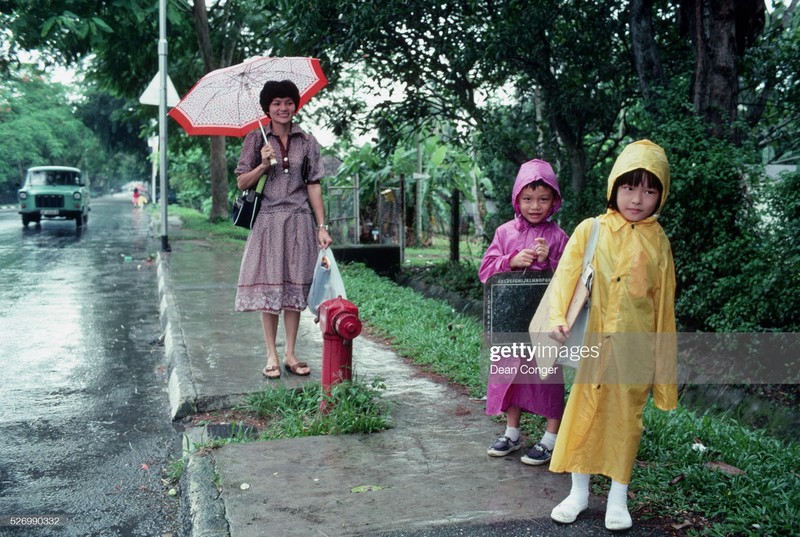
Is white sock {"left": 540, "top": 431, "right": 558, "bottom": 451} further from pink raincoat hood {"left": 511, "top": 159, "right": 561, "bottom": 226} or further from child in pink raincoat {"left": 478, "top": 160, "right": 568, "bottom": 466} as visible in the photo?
pink raincoat hood {"left": 511, "top": 159, "right": 561, "bottom": 226}

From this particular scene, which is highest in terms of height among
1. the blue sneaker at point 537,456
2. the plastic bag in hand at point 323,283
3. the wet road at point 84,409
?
the plastic bag in hand at point 323,283

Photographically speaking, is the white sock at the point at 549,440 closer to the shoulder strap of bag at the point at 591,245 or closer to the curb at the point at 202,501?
the shoulder strap of bag at the point at 591,245

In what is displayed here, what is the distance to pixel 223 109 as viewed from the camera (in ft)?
17.1

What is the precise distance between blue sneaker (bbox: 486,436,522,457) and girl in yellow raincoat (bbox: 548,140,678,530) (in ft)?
2.05

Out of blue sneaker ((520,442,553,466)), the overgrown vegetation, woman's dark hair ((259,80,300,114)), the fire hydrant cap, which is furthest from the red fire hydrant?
woman's dark hair ((259,80,300,114))

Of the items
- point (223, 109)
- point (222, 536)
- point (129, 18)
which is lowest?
point (222, 536)

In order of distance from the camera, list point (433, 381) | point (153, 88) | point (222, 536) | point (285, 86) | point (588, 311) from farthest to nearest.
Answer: point (153, 88) < point (433, 381) < point (285, 86) < point (588, 311) < point (222, 536)

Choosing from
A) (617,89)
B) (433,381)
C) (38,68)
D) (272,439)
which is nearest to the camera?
(272,439)

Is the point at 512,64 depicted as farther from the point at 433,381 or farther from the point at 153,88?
the point at 153,88

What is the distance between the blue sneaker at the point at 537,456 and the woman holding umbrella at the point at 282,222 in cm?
190

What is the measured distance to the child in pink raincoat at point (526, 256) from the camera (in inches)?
137

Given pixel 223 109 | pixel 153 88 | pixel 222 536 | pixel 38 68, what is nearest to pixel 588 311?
pixel 222 536

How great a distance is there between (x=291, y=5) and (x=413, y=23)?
157cm

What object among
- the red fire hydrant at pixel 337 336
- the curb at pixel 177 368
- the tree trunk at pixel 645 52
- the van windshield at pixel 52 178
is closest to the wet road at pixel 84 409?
the curb at pixel 177 368
